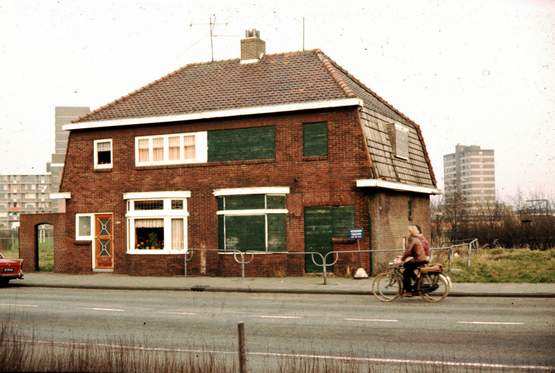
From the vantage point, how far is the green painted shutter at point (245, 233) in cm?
2764

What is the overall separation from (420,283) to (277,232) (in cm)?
943

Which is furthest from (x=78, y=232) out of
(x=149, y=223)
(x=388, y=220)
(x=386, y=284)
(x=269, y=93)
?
(x=386, y=284)

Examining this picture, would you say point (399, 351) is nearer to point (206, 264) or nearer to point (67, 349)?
point (67, 349)

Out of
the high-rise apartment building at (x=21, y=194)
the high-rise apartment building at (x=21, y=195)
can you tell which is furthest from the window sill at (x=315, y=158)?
the high-rise apartment building at (x=21, y=194)

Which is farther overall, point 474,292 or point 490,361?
point 474,292

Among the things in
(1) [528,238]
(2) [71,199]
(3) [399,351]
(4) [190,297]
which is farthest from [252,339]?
(1) [528,238]

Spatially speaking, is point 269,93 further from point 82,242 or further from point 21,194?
point 21,194

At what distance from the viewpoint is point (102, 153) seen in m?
31.3

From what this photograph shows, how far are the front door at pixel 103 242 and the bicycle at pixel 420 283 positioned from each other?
14.3 m

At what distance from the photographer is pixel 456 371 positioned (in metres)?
9.39

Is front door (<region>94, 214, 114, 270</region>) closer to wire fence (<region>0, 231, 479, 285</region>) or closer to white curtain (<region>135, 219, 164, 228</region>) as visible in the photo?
white curtain (<region>135, 219, 164, 228</region>)

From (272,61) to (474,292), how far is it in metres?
15.2

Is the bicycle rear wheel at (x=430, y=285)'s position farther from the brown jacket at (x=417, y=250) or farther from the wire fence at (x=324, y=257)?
the wire fence at (x=324, y=257)

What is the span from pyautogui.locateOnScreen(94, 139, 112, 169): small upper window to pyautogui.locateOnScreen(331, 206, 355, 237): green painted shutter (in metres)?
10.0
